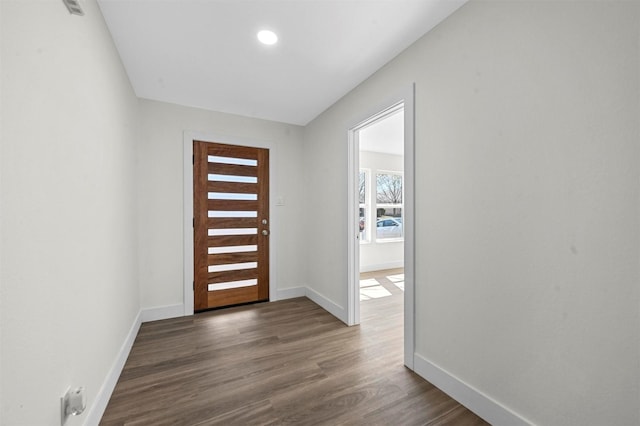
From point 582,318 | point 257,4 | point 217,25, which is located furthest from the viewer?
point 217,25

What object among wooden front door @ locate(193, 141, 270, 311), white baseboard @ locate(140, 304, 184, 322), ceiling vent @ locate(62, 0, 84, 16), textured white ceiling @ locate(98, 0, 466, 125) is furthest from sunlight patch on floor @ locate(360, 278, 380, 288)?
ceiling vent @ locate(62, 0, 84, 16)

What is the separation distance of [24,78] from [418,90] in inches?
81.1

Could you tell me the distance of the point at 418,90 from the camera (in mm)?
1932

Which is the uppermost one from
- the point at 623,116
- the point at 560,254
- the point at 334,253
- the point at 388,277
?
the point at 623,116

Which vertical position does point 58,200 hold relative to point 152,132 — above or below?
below

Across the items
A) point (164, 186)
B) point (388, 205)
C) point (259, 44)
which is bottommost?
point (388, 205)

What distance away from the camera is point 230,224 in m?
3.31

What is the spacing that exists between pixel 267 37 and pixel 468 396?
2.71m

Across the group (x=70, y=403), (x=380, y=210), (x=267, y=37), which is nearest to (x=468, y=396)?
(x=70, y=403)

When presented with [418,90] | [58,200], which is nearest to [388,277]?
[418,90]

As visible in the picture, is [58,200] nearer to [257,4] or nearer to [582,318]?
[257,4]

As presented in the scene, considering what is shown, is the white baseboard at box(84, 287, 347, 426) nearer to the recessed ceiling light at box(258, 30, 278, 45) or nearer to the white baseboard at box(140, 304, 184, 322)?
the white baseboard at box(140, 304, 184, 322)

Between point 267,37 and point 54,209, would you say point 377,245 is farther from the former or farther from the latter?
point 54,209

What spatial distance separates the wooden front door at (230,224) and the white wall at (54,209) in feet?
4.43
